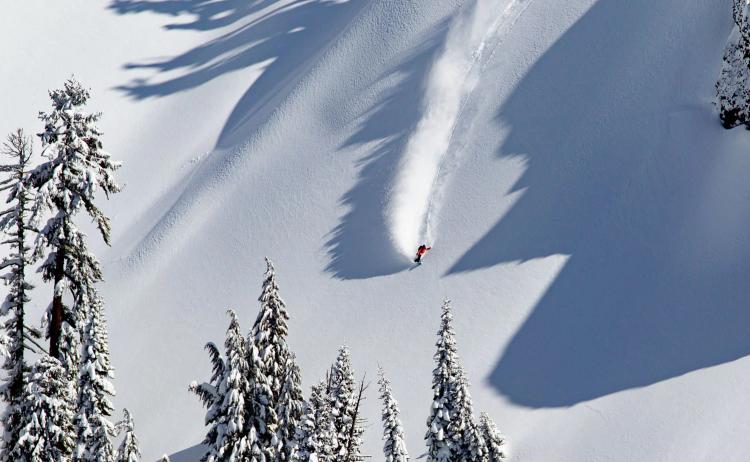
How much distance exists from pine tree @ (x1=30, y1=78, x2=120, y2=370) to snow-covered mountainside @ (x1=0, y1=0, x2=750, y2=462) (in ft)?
85.3

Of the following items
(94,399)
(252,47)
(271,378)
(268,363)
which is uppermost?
(252,47)

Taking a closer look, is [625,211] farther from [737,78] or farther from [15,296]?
[15,296]

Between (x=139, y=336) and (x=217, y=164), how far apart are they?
19374 millimetres

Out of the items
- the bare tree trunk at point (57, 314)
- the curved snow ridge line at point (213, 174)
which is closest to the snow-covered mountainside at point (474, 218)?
the curved snow ridge line at point (213, 174)

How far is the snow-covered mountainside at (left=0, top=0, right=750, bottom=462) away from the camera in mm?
40594

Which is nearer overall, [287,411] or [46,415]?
[46,415]

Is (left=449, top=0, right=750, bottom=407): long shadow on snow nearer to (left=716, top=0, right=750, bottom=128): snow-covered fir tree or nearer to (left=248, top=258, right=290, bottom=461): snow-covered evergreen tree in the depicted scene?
(left=716, top=0, right=750, bottom=128): snow-covered fir tree

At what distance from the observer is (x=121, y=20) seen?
299 feet

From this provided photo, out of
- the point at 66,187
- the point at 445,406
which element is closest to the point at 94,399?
the point at 66,187

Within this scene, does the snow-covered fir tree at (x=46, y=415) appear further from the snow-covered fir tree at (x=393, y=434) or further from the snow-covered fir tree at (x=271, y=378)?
the snow-covered fir tree at (x=393, y=434)

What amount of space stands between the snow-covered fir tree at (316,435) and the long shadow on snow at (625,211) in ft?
70.4

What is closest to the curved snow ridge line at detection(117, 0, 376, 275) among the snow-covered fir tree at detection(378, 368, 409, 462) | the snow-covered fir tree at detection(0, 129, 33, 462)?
the snow-covered fir tree at detection(378, 368, 409, 462)

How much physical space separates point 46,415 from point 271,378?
7786mm

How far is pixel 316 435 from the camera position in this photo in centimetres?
1964
